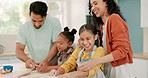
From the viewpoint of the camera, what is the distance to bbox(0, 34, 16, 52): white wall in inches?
157

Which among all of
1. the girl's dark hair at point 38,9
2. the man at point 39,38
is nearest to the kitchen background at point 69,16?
the man at point 39,38

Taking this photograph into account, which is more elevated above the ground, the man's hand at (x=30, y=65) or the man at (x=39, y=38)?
the man at (x=39, y=38)

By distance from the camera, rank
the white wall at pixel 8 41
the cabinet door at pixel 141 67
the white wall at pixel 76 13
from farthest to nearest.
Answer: the white wall at pixel 76 13, the white wall at pixel 8 41, the cabinet door at pixel 141 67

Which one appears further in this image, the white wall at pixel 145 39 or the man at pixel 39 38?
the white wall at pixel 145 39

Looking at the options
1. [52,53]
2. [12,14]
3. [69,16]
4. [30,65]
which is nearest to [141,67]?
[52,53]

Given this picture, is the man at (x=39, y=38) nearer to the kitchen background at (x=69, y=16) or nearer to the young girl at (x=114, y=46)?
the young girl at (x=114, y=46)

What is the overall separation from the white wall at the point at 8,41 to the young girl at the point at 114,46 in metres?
2.93

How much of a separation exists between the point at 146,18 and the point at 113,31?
2.02 meters

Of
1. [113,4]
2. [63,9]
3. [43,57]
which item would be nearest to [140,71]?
[43,57]

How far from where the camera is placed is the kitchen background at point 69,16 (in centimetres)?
365

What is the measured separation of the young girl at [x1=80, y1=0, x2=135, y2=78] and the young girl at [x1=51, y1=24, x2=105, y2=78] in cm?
5

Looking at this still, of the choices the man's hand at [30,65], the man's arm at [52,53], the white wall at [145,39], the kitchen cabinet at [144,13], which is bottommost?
the white wall at [145,39]

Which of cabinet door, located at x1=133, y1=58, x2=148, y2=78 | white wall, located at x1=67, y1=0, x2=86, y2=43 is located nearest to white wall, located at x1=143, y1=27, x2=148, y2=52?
cabinet door, located at x1=133, y1=58, x2=148, y2=78

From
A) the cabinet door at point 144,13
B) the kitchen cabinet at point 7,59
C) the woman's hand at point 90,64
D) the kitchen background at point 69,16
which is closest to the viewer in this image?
the woman's hand at point 90,64
